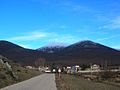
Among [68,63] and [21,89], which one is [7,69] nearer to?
[21,89]

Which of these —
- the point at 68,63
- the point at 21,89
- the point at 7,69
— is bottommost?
the point at 21,89

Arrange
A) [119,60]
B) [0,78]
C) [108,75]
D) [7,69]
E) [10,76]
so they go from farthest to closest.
→ 1. [119,60]
2. [108,75]
3. [7,69]
4. [10,76]
5. [0,78]

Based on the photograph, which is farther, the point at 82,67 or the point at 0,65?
the point at 82,67

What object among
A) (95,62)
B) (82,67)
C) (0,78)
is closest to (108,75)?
(0,78)

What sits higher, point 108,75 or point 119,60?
point 119,60

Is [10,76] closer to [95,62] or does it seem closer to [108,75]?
[108,75]

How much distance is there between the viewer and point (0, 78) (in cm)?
3966

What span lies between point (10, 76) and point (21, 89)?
1589 centimetres

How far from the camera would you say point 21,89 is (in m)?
29.9

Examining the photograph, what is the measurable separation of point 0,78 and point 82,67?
5382 inches

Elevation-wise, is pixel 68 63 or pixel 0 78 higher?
pixel 68 63

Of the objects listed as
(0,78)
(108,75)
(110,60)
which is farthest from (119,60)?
(0,78)

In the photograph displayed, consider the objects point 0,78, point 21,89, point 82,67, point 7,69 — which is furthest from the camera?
point 82,67

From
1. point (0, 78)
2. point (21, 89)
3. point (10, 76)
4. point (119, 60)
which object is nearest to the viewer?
point (21, 89)
